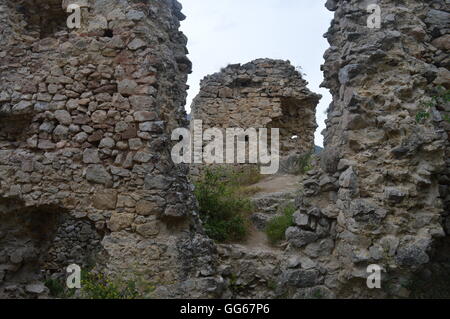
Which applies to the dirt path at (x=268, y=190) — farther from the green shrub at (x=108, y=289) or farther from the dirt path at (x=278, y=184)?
the green shrub at (x=108, y=289)

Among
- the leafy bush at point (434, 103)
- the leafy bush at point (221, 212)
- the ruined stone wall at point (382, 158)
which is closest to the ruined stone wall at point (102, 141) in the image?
the leafy bush at point (221, 212)

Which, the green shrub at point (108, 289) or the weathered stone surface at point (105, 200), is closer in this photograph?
the green shrub at point (108, 289)

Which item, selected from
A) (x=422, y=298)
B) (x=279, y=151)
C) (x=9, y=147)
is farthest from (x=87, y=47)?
(x=279, y=151)

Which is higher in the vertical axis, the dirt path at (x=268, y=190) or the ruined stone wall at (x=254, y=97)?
the ruined stone wall at (x=254, y=97)

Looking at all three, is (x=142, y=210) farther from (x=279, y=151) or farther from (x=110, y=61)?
(x=279, y=151)

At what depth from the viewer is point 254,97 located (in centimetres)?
1107

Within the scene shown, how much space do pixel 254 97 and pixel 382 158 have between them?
22.9 ft

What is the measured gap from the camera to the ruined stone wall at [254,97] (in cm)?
1100

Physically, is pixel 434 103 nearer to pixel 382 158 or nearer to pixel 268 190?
pixel 382 158

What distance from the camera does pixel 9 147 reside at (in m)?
5.08

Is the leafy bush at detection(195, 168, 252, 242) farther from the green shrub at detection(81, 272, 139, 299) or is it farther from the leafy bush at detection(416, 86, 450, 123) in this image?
the leafy bush at detection(416, 86, 450, 123)

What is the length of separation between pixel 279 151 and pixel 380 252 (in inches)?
285

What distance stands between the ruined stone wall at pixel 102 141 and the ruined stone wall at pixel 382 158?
1.33 m

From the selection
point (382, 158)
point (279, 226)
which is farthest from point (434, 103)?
point (279, 226)
